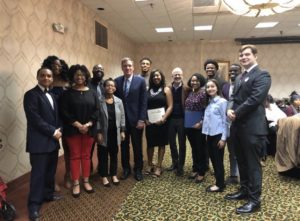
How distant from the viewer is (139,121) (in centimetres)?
326

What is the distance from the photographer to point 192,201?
8.93 feet

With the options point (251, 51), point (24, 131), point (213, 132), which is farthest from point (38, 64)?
point (251, 51)

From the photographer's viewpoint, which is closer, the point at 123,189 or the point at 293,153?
the point at 123,189

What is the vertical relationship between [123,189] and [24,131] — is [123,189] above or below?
below

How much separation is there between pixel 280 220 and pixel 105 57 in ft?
16.9

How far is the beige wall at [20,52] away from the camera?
293 cm

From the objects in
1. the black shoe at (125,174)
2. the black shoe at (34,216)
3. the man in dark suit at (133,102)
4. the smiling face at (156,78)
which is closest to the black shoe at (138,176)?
the man in dark suit at (133,102)

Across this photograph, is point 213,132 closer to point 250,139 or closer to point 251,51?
point 250,139

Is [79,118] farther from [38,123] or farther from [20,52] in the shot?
[20,52]

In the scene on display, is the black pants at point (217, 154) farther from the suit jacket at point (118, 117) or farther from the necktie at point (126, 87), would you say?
the necktie at point (126, 87)

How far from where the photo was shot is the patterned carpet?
2410 millimetres

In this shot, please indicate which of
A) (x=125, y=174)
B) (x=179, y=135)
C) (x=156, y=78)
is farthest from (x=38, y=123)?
(x=179, y=135)

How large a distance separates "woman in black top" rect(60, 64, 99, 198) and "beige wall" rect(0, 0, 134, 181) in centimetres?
74

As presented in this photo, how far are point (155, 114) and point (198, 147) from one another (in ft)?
2.20
